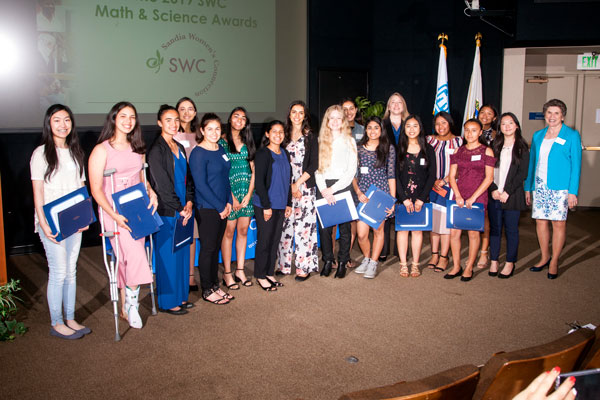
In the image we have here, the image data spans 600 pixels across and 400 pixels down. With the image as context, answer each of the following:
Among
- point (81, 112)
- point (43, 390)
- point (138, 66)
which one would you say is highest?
point (138, 66)

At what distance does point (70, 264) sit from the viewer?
348 centimetres

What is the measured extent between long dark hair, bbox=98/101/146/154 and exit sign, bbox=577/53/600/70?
23.2 feet

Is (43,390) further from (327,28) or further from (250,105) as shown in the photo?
(327,28)

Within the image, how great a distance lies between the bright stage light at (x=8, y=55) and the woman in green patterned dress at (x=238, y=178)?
8.55 feet

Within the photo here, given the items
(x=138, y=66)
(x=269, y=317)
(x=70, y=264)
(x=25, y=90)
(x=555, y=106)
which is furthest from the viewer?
(x=138, y=66)

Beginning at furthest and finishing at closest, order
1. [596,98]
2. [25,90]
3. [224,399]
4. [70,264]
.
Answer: [596,98]
[25,90]
[70,264]
[224,399]

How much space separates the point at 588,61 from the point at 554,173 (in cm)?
417

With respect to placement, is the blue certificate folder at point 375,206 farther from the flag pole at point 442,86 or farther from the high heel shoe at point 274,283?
the flag pole at point 442,86

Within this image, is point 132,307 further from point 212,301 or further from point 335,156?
point 335,156

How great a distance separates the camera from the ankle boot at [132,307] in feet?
11.8

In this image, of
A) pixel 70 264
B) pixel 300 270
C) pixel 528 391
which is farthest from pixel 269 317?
pixel 528 391

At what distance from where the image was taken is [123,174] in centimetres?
350

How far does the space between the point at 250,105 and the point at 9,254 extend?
3.34 m

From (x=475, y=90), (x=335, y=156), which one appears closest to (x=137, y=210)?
(x=335, y=156)
